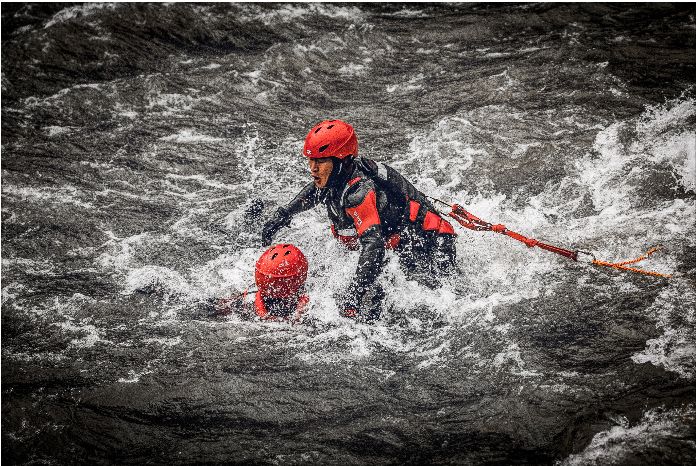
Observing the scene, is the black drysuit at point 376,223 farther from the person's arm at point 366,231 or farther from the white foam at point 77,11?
the white foam at point 77,11

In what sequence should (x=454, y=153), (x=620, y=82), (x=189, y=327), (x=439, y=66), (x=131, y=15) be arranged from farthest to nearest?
(x=131, y=15) → (x=439, y=66) → (x=620, y=82) → (x=454, y=153) → (x=189, y=327)

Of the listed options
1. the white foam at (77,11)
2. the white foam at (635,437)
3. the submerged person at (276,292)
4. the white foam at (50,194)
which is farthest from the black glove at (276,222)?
the white foam at (77,11)

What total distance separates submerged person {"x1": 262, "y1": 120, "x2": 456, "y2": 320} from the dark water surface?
1.12ft

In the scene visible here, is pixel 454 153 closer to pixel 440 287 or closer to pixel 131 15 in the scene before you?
pixel 440 287

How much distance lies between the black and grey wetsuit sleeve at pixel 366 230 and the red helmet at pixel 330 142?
341mm

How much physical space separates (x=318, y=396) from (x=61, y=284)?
134 inches

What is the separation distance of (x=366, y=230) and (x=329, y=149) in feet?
2.62

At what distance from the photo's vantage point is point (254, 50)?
399 inches

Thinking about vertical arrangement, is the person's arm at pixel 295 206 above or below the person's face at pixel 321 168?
below

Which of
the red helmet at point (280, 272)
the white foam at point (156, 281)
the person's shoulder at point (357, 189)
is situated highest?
the person's shoulder at point (357, 189)

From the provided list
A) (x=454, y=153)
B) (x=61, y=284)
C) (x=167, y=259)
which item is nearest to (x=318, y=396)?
(x=167, y=259)

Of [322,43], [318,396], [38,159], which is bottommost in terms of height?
[318,396]

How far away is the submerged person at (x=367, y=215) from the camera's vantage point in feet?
16.4

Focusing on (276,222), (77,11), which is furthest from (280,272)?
(77,11)
